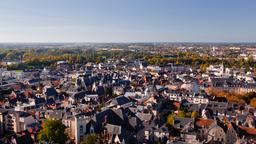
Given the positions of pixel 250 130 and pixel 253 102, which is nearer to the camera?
pixel 250 130

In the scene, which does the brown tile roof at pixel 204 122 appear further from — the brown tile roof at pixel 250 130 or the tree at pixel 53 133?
the tree at pixel 53 133

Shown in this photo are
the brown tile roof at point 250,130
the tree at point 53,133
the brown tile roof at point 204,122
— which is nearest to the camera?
the tree at point 53,133

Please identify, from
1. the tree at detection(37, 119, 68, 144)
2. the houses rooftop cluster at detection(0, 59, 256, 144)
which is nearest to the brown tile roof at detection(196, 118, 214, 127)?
→ the houses rooftop cluster at detection(0, 59, 256, 144)

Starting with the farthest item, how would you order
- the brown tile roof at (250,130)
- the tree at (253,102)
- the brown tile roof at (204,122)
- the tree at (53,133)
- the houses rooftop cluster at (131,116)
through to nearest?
the tree at (253,102) → the brown tile roof at (204,122) → the brown tile roof at (250,130) → the houses rooftop cluster at (131,116) → the tree at (53,133)

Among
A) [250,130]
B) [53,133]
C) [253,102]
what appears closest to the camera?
[53,133]

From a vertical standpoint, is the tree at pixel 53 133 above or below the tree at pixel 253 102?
above

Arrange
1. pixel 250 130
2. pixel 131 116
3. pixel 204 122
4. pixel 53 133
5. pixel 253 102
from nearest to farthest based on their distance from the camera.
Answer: pixel 53 133
pixel 250 130
pixel 204 122
pixel 131 116
pixel 253 102

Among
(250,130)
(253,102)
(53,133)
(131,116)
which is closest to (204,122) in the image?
(250,130)

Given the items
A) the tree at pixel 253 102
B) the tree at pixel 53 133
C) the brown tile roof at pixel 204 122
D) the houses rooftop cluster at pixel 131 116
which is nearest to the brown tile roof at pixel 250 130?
the houses rooftop cluster at pixel 131 116

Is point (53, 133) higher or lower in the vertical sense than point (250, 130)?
higher

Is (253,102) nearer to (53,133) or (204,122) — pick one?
(204,122)

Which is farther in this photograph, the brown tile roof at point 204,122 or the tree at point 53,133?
the brown tile roof at point 204,122
